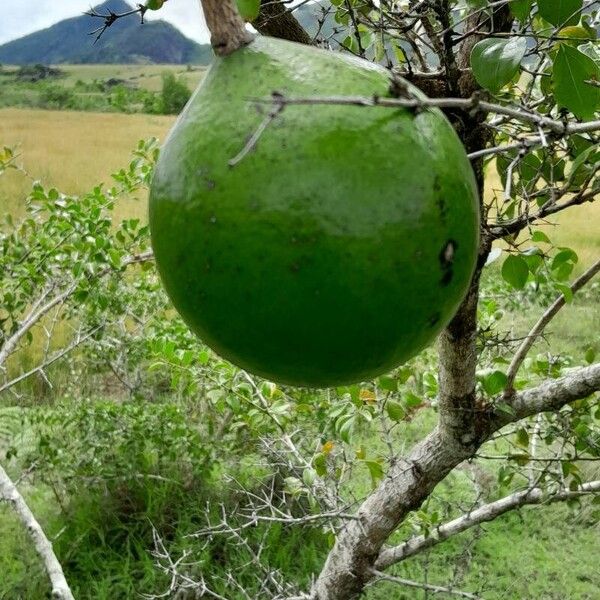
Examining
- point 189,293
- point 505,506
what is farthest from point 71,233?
point 189,293

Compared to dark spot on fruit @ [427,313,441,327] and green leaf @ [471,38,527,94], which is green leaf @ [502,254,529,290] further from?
dark spot on fruit @ [427,313,441,327]

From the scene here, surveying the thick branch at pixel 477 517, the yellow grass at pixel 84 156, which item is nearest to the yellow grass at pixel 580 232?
the yellow grass at pixel 84 156

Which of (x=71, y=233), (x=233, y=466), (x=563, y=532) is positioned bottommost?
(x=563, y=532)

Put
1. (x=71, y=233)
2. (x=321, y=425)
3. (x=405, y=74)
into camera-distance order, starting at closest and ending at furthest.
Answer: (x=405, y=74) < (x=71, y=233) < (x=321, y=425)

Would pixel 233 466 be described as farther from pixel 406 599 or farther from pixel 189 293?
pixel 189 293

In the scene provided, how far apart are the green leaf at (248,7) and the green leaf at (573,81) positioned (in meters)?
0.35

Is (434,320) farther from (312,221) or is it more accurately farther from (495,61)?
(495,61)

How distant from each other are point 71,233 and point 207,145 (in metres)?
2.14

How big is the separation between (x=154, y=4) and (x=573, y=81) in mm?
606

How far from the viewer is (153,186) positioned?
2.34 ft

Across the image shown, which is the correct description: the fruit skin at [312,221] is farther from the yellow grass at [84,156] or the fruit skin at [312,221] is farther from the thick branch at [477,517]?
the yellow grass at [84,156]

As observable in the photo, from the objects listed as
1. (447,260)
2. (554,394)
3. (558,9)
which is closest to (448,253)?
(447,260)

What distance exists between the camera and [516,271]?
1.14 m

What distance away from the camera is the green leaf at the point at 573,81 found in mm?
833
